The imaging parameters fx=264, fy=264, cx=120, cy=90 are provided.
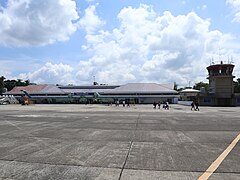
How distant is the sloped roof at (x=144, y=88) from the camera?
92.9 metres

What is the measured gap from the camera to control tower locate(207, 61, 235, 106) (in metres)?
69.6

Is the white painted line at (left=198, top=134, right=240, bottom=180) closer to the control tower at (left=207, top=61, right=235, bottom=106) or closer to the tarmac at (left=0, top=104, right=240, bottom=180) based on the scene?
the tarmac at (left=0, top=104, right=240, bottom=180)

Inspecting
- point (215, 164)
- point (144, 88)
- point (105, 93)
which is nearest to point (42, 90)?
point (105, 93)

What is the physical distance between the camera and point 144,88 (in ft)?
316

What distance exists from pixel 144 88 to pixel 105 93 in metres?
14.3

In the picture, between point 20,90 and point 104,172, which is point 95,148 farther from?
point 20,90

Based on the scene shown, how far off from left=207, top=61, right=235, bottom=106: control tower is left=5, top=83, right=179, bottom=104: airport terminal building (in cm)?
2066

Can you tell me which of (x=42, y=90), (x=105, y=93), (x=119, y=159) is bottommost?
(x=119, y=159)

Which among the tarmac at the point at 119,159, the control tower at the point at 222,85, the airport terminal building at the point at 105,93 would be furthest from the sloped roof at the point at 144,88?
the tarmac at the point at 119,159

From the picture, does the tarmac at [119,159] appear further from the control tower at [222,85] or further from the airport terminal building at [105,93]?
the airport terminal building at [105,93]

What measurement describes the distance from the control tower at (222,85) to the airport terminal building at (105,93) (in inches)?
813

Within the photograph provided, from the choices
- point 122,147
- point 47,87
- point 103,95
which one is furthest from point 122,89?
point 122,147

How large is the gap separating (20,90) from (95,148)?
348ft

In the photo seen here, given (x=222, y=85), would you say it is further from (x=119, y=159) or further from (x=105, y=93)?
(x=119, y=159)
